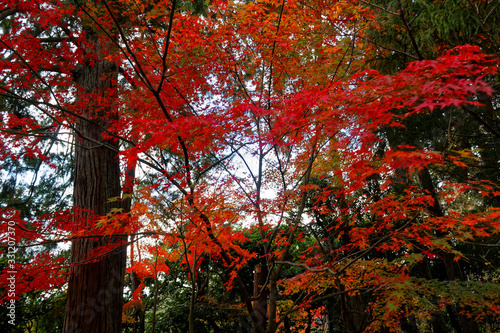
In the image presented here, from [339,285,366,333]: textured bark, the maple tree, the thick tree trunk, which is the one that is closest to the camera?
the maple tree

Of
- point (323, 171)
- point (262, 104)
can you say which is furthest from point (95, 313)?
point (323, 171)

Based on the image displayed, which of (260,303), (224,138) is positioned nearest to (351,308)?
(260,303)

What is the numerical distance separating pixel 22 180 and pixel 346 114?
843cm

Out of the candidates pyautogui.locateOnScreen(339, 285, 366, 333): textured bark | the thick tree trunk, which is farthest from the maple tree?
pyautogui.locateOnScreen(339, 285, 366, 333): textured bark

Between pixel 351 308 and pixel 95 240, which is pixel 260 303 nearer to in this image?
pixel 95 240

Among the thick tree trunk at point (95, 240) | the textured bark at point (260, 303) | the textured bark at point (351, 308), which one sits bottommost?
the textured bark at point (351, 308)

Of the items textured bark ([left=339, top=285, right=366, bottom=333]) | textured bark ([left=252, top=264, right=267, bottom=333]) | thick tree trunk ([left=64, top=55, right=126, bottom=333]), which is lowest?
textured bark ([left=339, top=285, right=366, bottom=333])

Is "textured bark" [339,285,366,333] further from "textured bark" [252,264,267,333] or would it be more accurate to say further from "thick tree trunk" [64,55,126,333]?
"thick tree trunk" [64,55,126,333]

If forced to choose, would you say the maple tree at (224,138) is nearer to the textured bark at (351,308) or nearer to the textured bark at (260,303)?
the textured bark at (260,303)

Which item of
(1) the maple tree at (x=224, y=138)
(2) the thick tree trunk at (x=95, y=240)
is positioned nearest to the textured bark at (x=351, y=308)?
(1) the maple tree at (x=224, y=138)

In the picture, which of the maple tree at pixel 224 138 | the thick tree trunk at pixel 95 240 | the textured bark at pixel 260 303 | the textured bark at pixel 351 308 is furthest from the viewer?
the textured bark at pixel 351 308

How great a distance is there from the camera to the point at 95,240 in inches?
156

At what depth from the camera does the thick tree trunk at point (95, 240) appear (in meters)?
3.76

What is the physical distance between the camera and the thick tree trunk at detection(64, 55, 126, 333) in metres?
3.76
